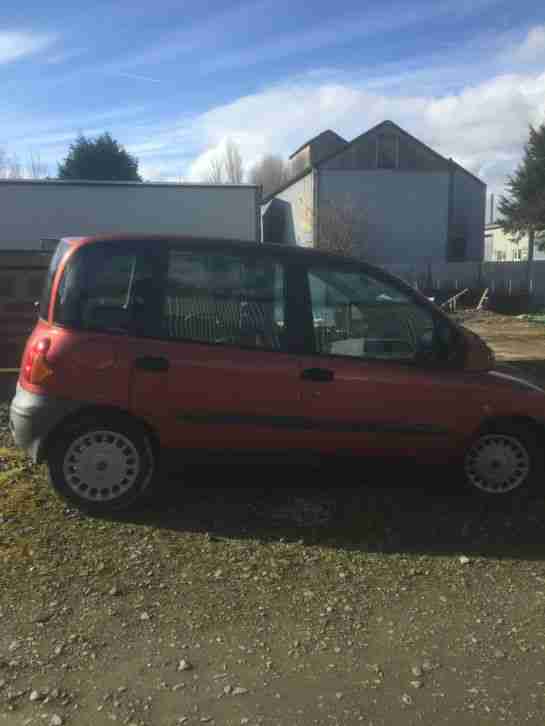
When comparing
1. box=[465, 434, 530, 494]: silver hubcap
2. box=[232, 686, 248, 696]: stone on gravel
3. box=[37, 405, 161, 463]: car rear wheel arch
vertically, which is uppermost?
box=[37, 405, 161, 463]: car rear wheel arch

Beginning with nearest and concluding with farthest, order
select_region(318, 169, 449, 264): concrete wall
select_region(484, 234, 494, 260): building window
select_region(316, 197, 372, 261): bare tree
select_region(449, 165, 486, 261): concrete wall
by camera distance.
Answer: select_region(316, 197, 372, 261): bare tree → select_region(318, 169, 449, 264): concrete wall → select_region(449, 165, 486, 261): concrete wall → select_region(484, 234, 494, 260): building window

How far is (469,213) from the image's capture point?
37.5 meters

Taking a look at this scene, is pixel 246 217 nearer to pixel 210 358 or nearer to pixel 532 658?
pixel 210 358

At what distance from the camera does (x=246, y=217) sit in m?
17.1

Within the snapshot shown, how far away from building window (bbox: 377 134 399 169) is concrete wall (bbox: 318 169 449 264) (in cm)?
45

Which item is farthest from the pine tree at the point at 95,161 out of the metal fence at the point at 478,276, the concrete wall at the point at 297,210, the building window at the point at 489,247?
the building window at the point at 489,247

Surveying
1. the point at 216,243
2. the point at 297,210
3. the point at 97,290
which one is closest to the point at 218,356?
the point at 216,243

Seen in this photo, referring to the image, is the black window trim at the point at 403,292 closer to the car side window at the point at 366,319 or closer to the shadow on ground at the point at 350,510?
the car side window at the point at 366,319

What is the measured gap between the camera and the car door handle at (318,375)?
452cm

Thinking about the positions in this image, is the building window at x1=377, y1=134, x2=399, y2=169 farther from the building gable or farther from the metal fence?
the metal fence

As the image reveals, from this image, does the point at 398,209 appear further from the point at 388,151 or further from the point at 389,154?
the point at 388,151

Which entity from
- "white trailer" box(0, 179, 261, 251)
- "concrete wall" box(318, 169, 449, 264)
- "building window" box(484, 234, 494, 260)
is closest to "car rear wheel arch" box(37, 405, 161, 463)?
"white trailer" box(0, 179, 261, 251)

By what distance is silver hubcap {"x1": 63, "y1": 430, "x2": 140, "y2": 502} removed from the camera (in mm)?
4414

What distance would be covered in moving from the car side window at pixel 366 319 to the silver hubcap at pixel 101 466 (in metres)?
1.45
